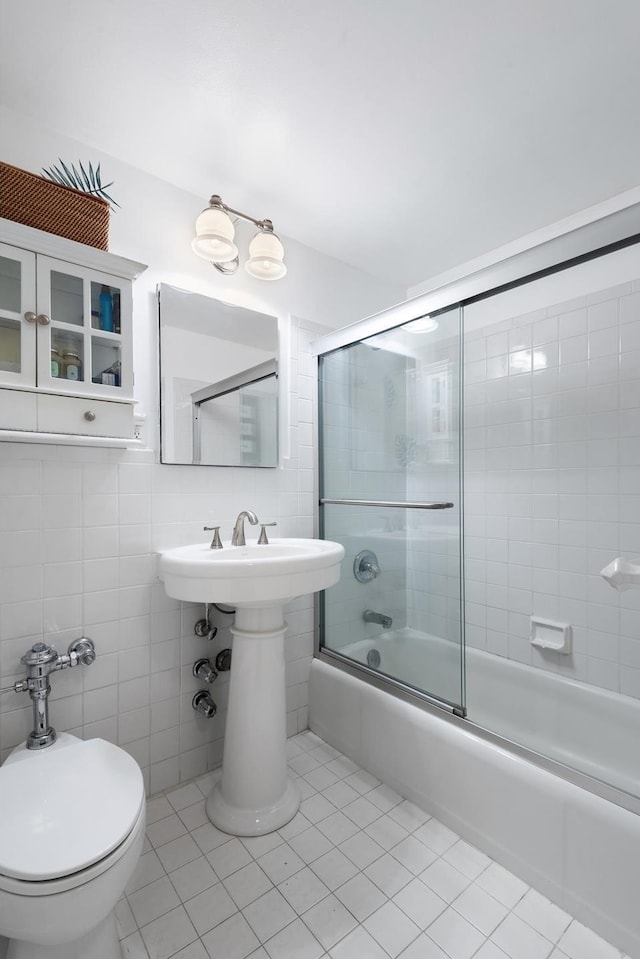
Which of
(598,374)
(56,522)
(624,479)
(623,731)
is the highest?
(598,374)

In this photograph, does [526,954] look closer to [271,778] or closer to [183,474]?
[271,778]

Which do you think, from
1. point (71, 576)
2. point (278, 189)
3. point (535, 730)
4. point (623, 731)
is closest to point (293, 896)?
point (535, 730)

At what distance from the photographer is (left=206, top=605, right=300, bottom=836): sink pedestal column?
1.48 m

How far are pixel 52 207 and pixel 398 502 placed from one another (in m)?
1.45

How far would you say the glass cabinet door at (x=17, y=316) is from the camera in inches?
47.2

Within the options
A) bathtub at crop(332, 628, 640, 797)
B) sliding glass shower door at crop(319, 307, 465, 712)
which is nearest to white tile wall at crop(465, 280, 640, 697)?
bathtub at crop(332, 628, 640, 797)

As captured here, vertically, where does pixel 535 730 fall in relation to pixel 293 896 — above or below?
above

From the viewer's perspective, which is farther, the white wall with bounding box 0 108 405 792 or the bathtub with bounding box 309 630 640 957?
the white wall with bounding box 0 108 405 792

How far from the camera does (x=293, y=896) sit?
1222mm

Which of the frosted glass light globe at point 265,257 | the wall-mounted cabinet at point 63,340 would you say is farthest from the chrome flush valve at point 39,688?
the frosted glass light globe at point 265,257

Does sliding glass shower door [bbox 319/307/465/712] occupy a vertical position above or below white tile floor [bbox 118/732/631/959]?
above

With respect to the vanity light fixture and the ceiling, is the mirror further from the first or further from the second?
the ceiling

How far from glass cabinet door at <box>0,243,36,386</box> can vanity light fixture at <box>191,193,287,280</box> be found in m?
0.59

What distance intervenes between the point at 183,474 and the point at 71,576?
1.62ft
